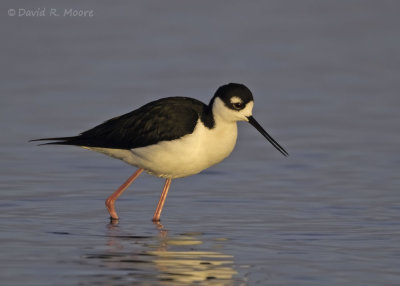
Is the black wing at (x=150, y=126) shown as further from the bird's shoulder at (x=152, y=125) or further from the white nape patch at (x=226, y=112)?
the white nape patch at (x=226, y=112)

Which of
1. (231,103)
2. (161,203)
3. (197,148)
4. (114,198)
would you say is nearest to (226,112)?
(231,103)

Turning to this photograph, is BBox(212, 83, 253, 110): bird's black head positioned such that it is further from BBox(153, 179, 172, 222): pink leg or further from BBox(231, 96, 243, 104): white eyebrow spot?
BBox(153, 179, 172, 222): pink leg

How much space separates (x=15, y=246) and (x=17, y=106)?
8552 millimetres

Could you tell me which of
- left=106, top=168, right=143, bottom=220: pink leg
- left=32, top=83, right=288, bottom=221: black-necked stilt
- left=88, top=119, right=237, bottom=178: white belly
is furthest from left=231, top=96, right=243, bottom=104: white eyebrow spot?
left=106, top=168, right=143, bottom=220: pink leg

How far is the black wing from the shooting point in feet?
42.0


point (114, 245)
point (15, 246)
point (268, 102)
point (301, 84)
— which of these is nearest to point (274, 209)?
point (114, 245)

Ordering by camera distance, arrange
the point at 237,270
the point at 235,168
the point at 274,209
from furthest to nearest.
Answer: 1. the point at 235,168
2. the point at 274,209
3. the point at 237,270

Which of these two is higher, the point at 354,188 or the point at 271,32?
the point at 271,32

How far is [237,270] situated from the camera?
1016cm

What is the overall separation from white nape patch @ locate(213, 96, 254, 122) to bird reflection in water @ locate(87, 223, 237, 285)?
163cm

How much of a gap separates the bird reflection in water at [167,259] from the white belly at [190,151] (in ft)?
3.58

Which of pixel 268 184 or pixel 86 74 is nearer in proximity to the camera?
pixel 268 184

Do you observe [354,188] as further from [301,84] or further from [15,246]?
[301,84]

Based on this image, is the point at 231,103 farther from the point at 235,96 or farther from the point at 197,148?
the point at 197,148
